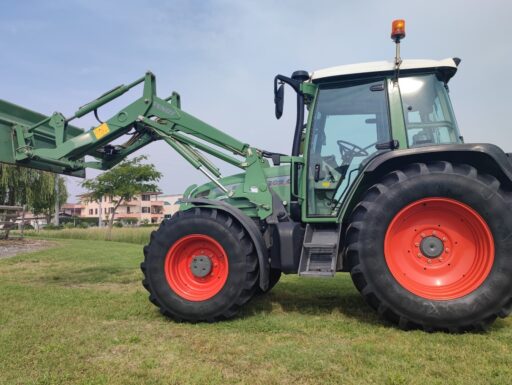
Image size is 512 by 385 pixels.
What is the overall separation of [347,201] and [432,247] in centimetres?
93

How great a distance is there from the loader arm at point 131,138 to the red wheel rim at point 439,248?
5.39 ft

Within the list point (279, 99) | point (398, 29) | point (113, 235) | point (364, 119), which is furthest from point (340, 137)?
point (113, 235)

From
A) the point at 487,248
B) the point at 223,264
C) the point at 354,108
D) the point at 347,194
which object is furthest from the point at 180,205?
the point at 487,248

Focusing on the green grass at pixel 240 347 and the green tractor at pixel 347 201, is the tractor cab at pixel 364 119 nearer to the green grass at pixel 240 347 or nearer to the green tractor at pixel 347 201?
the green tractor at pixel 347 201

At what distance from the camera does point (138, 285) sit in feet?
22.8

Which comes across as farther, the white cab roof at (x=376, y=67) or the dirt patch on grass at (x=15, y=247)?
the dirt patch on grass at (x=15, y=247)

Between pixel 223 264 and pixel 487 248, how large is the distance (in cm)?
262

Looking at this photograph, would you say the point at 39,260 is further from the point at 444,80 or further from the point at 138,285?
the point at 444,80

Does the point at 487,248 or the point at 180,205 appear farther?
the point at 180,205

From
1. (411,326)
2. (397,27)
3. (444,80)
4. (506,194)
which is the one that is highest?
(397,27)

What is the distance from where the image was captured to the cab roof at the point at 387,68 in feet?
14.8

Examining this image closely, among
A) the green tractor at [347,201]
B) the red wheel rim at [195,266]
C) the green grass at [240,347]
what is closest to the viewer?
the green grass at [240,347]

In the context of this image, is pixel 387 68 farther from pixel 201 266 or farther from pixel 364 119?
pixel 201 266

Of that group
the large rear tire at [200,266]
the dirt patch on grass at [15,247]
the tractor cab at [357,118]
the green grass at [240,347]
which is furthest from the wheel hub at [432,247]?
the dirt patch on grass at [15,247]
